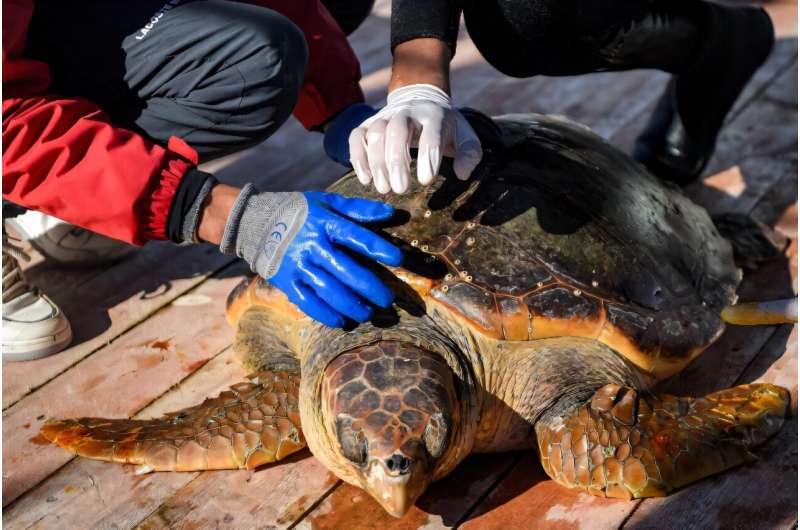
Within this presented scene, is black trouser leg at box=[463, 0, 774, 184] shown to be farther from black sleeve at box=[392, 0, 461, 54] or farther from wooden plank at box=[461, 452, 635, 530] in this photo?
wooden plank at box=[461, 452, 635, 530]

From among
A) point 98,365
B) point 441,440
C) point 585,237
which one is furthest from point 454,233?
point 98,365

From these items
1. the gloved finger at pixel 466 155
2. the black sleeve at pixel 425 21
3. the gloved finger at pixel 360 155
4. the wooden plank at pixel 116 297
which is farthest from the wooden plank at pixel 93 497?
the black sleeve at pixel 425 21

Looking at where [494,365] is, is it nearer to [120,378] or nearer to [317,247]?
[317,247]

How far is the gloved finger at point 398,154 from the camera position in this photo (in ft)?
5.92

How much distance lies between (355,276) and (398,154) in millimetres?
283

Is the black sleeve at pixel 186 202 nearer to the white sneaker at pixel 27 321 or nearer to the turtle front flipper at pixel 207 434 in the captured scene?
the turtle front flipper at pixel 207 434

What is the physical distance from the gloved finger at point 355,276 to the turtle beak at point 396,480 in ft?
1.21

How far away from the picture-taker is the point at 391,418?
167 centimetres

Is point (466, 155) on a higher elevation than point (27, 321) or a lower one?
higher

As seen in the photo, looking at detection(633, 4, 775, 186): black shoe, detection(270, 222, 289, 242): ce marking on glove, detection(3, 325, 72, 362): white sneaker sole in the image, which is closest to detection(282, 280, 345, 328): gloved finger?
detection(270, 222, 289, 242): ce marking on glove

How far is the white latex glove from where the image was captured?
1815 millimetres

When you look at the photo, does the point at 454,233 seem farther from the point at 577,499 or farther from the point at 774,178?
the point at 774,178

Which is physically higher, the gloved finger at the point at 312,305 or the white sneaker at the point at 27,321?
the gloved finger at the point at 312,305

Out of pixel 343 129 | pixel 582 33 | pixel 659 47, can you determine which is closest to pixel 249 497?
pixel 343 129
